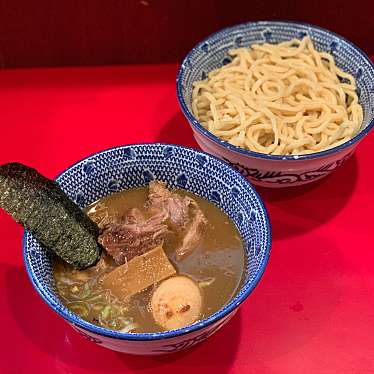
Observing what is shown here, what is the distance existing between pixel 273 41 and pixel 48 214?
3.95 feet

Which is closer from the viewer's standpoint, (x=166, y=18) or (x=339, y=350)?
(x=339, y=350)

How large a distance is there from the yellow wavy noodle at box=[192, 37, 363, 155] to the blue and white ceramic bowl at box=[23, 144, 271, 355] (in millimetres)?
301

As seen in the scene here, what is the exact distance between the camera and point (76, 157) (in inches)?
77.0

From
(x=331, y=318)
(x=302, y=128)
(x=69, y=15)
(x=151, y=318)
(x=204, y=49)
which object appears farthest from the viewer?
(x=69, y=15)

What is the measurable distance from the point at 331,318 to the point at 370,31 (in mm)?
1302

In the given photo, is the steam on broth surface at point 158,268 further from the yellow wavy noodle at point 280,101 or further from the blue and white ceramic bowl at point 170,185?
the yellow wavy noodle at point 280,101

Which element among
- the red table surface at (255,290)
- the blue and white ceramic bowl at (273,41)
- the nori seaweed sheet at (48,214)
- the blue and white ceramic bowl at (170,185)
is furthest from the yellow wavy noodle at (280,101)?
the nori seaweed sheet at (48,214)

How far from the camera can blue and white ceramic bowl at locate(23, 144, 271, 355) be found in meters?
1.25

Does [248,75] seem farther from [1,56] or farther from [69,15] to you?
[1,56]

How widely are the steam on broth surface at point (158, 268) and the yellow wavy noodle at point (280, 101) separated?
0.39 metres

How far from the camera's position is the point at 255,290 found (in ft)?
5.11

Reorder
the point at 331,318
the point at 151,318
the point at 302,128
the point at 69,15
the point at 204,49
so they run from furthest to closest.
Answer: the point at 69,15
the point at 204,49
the point at 302,128
the point at 331,318
the point at 151,318

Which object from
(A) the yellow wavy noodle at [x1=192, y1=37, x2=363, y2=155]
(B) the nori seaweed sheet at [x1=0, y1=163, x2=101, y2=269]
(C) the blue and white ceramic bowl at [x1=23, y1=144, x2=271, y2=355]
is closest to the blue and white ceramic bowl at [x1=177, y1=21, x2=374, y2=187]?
(A) the yellow wavy noodle at [x1=192, y1=37, x2=363, y2=155]

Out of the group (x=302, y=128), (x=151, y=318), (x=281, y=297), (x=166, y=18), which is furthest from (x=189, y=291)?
(x=166, y=18)
